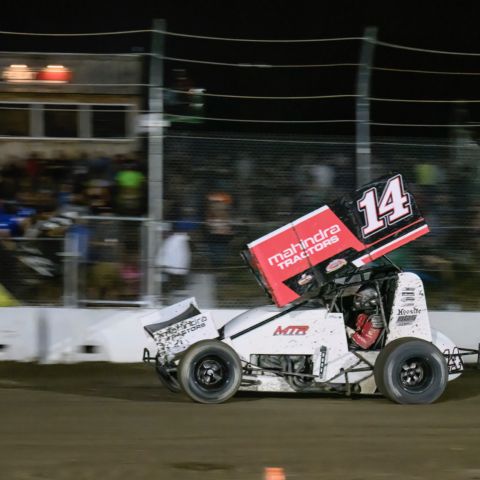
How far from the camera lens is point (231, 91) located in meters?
15.8

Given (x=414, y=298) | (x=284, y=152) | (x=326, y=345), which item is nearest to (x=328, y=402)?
(x=326, y=345)

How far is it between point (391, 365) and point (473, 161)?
3.89 m

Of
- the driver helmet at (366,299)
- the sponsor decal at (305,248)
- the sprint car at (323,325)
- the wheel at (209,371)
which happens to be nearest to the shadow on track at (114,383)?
the wheel at (209,371)

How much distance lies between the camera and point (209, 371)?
866 centimetres

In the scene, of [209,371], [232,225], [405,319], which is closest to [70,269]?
[232,225]

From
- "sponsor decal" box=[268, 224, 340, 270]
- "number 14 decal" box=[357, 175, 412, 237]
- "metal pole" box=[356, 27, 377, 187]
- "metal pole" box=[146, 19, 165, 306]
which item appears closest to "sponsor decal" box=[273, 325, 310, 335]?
"sponsor decal" box=[268, 224, 340, 270]

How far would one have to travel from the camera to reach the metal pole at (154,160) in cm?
1109

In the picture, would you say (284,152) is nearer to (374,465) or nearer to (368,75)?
(368,75)

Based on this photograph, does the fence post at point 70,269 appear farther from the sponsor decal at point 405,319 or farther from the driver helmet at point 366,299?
the sponsor decal at point 405,319

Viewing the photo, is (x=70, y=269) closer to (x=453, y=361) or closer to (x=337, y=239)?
(x=337, y=239)

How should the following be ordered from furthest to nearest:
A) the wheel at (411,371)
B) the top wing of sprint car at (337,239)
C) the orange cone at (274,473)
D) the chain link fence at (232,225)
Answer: the chain link fence at (232,225) → the top wing of sprint car at (337,239) → the wheel at (411,371) → the orange cone at (274,473)

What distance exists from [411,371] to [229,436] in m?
2.13

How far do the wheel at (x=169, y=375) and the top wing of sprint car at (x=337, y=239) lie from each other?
114 centimetres

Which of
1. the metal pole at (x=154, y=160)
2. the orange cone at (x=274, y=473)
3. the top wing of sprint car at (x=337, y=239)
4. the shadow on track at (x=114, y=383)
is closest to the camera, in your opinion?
the orange cone at (x=274, y=473)
